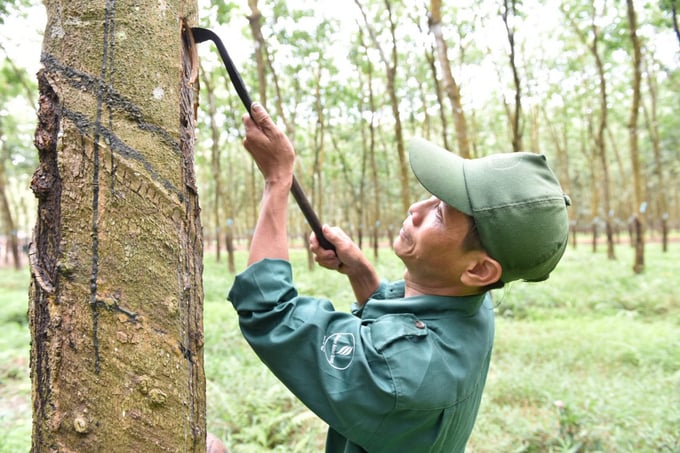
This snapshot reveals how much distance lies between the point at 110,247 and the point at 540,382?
418 centimetres

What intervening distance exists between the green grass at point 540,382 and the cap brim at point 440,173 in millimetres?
583

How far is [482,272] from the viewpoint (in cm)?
114

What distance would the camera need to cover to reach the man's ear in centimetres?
111

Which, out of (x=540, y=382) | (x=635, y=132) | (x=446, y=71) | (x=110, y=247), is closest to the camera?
(x=110, y=247)

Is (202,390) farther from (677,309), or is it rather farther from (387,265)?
(387,265)

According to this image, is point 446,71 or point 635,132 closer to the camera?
point 446,71

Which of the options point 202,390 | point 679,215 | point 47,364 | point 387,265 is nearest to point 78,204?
point 47,364

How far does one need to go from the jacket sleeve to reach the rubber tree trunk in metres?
0.15

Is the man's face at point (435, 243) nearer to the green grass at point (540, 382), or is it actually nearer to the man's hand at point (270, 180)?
the man's hand at point (270, 180)

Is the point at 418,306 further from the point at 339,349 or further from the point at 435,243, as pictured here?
the point at 339,349

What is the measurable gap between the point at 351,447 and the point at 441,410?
0.25 meters

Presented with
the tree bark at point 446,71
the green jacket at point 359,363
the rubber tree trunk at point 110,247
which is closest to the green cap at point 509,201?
the green jacket at point 359,363

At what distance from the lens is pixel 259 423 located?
12.1ft

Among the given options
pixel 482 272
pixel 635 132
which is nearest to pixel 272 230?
pixel 482 272
